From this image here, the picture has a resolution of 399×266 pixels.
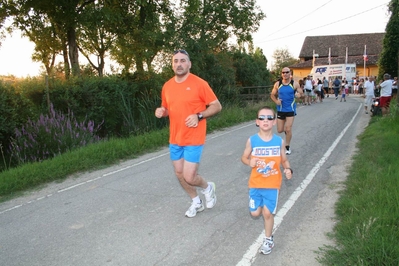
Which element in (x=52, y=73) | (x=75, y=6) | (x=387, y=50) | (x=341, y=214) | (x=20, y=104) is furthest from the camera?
(x=387, y=50)

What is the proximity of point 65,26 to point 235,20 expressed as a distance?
50.2 ft

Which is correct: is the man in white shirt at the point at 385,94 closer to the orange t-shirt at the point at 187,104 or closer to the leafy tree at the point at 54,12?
the orange t-shirt at the point at 187,104

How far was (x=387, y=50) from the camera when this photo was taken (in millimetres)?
24938

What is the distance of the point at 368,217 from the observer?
4125mm

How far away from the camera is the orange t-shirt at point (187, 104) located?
446 cm

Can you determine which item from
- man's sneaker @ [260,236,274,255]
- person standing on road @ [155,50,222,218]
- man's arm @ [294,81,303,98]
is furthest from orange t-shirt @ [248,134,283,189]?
man's arm @ [294,81,303,98]

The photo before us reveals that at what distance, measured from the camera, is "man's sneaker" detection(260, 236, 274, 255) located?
3.84m

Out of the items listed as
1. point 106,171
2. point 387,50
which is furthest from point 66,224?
point 387,50

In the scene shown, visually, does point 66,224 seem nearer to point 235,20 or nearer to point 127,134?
point 127,134

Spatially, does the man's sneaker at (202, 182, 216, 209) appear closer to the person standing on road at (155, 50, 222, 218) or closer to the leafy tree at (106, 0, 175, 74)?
the person standing on road at (155, 50, 222, 218)

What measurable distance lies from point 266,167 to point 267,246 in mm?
857

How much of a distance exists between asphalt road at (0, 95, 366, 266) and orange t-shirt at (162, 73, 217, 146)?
3.73 ft

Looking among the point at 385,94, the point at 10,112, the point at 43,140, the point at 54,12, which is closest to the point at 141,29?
the point at 54,12

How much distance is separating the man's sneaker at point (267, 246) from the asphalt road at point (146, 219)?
0.06 meters
